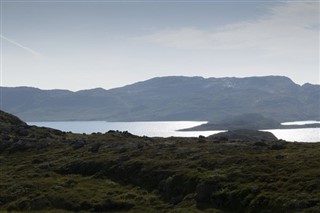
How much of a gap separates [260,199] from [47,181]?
3304cm

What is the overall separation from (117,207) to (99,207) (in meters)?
2.17

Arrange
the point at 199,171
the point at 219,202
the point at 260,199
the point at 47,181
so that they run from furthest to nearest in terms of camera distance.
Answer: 1. the point at 47,181
2. the point at 199,171
3. the point at 219,202
4. the point at 260,199

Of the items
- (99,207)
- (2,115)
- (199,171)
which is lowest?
(99,207)

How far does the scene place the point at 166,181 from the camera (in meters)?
50.0

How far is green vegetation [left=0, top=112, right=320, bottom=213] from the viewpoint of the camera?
3978cm

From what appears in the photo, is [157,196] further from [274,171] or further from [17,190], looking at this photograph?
[17,190]

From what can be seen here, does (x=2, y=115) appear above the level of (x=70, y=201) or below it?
above

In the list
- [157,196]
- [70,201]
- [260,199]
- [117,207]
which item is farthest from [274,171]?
[70,201]

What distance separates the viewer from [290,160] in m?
51.6

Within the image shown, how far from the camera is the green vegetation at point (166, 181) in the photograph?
39781mm

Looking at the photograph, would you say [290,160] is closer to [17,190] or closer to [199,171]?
[199,171]

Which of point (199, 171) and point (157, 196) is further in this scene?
point (199, 171)

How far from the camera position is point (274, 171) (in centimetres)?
4678

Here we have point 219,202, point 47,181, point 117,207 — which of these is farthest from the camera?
point 47,181
